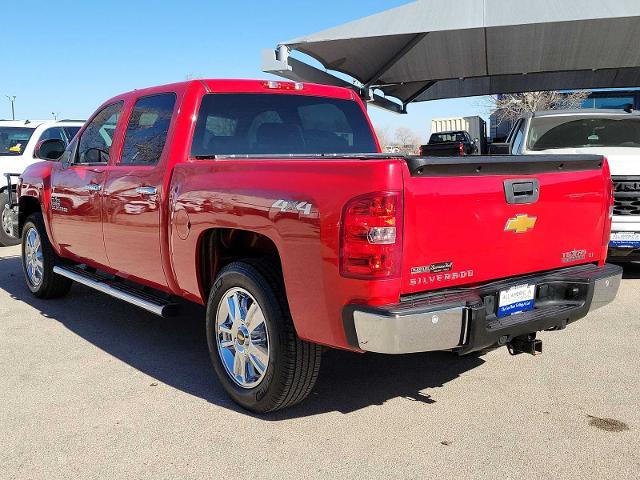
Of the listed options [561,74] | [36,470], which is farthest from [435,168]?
[561,74]

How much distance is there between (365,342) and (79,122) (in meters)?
10.6

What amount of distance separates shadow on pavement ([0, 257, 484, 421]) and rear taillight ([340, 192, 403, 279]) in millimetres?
1229

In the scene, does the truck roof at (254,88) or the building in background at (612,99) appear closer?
the truck roof at (254,88)

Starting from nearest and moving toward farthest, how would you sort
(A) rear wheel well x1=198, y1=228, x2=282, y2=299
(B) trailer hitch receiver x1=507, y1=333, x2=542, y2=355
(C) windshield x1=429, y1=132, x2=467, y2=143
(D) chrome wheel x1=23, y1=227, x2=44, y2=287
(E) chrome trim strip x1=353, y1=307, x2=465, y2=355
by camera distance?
(E) chrome trim strip x1=353, y1=307, x2=465, y2=355 → (B) trailer hitch receiver x1=507, y1=333, x2=542, y2=355 → (A) rear wheel well x1=198, y1=228, x2=282, y2=299 → (D) chrome wheel x1=23, y1=227, x2=44, y2=287 → (C) windshield x1=429, y1=132, x2=467, y2=143

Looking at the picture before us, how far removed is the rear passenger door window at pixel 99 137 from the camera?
5.34 meters

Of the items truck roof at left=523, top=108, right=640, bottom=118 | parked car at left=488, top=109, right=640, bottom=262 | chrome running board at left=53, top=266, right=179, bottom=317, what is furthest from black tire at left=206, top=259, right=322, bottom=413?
truck roof at left=523, top=108, right=640, bottom=118

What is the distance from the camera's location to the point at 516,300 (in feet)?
11.4

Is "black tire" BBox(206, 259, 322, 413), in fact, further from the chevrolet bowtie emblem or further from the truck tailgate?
the chevrolet bowtie emblem

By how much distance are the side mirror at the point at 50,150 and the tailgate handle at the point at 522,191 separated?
4.65 metres

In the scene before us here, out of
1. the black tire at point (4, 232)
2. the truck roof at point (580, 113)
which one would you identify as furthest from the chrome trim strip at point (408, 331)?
the black tire at point (4, 232)

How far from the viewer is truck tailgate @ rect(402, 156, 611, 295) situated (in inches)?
120

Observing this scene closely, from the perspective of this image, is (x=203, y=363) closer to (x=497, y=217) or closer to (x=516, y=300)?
(x=516, y=300)

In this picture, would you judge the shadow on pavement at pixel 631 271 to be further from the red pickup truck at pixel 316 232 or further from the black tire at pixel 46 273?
the black tire at pixel 46 273

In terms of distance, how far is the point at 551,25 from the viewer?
1839cm
